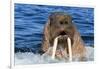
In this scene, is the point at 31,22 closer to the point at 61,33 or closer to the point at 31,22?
Answer: the point at 31,22

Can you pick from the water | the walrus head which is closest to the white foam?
the water

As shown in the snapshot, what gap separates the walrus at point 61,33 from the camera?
78.7 inches

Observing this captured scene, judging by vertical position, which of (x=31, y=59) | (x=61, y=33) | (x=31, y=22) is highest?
(x=31, y=22)

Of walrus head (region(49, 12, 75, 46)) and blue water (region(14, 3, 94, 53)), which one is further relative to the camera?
walrus head (region(49, 12, 75, 46))

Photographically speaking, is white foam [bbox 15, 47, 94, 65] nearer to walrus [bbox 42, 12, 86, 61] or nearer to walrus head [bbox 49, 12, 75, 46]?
walrus [bbox 42, 12, 86, 61]

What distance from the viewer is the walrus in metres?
2.00

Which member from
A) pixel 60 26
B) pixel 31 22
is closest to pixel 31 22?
pixel 31 22

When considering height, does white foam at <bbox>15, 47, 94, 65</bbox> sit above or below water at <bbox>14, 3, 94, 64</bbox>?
below

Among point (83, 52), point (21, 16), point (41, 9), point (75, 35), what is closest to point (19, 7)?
point (21, 16)

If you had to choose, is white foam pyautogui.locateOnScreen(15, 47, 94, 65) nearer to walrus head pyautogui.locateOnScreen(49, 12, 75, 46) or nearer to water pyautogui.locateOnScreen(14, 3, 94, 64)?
water pyautogui.locateOnScreen(14, 3, 94, 64)

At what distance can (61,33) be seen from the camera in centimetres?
204

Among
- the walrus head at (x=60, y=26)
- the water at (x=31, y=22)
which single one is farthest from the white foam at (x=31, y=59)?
the walrus head at (x=60, y=26)

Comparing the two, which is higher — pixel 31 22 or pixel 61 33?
pixel 31 22
